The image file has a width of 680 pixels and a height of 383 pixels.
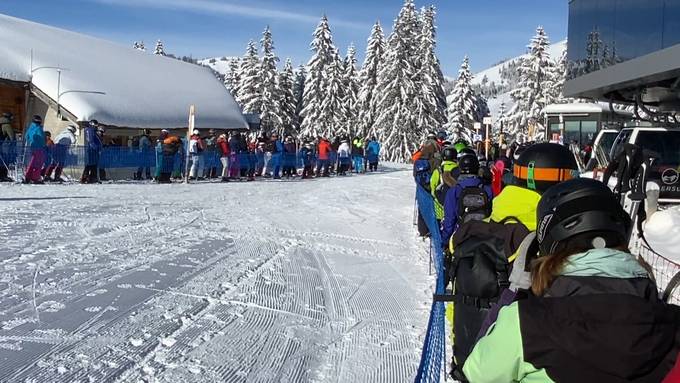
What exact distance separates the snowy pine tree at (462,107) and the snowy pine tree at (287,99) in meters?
14.7

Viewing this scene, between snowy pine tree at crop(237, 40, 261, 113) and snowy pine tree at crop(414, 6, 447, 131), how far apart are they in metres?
14.5

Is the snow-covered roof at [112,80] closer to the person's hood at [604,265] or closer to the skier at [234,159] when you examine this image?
the skier at [234,159]

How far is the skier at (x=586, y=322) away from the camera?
169cm

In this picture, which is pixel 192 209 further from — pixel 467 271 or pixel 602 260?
pixel 602 260

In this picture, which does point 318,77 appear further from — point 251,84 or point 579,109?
point 579,109

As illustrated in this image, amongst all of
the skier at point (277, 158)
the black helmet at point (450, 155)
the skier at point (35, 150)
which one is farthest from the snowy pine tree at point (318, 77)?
the black helmet at point (450, 155)

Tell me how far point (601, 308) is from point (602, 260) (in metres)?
0.23

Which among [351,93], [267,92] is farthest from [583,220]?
[351,93]

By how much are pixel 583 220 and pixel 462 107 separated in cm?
5851

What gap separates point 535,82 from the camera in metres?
55.8

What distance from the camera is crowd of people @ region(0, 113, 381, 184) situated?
57.7 feet

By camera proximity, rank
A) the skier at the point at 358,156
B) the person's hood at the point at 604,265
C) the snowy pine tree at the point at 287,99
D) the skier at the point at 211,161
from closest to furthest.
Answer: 1. the person's hood at the point at 604,265
2. the skier at the point at 211,161
3. the skier at the point at 358,156
4. the snowy pine tree at the point at 287,99

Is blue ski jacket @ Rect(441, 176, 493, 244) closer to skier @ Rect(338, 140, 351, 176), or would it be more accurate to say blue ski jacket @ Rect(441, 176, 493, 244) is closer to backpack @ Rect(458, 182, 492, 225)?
backpack @ Rect(458, 182, 492, 225)

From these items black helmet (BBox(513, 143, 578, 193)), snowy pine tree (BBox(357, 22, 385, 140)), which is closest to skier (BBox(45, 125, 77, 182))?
black helmet (BBox(513, 143, 578, 193))
